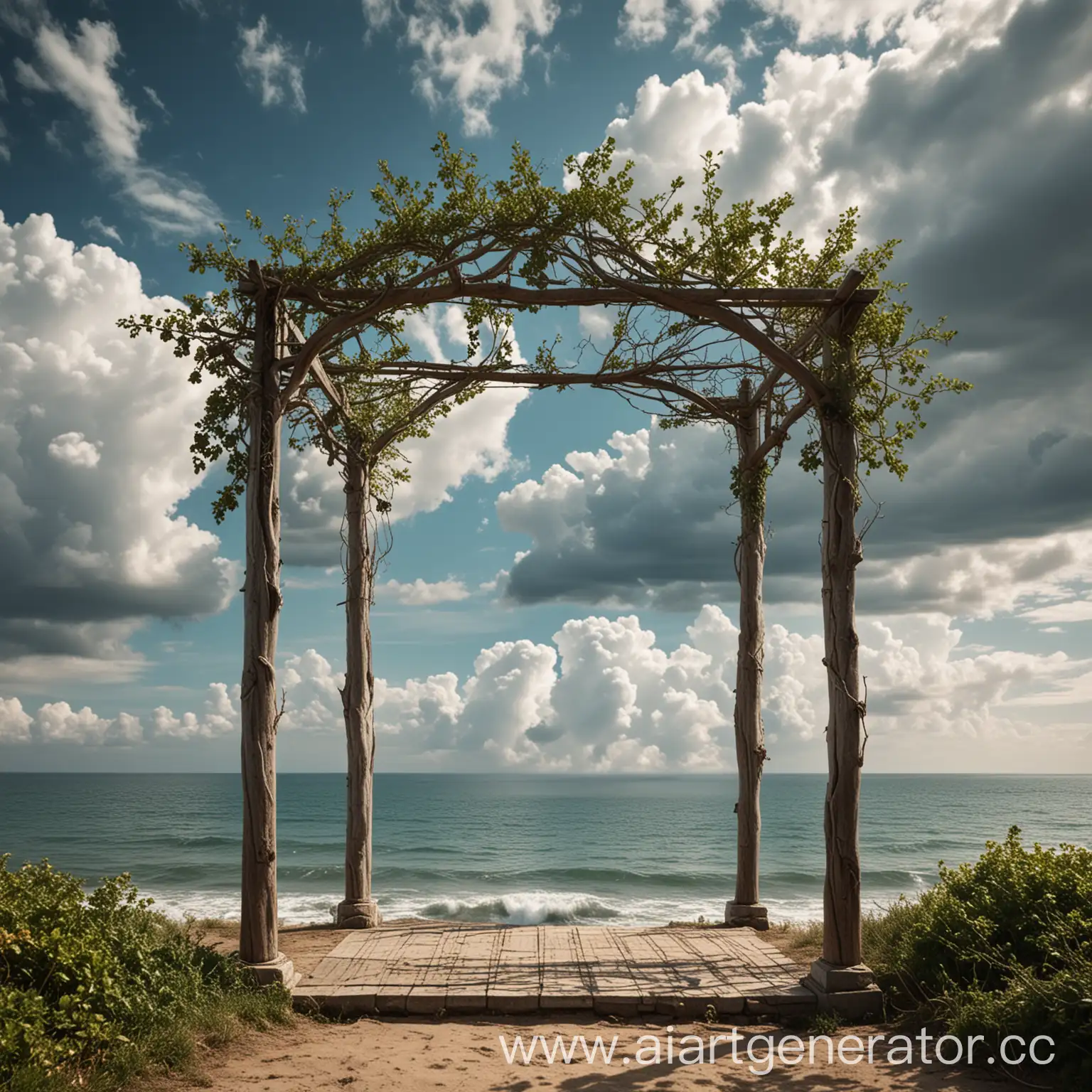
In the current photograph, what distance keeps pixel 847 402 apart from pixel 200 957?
20.3ft

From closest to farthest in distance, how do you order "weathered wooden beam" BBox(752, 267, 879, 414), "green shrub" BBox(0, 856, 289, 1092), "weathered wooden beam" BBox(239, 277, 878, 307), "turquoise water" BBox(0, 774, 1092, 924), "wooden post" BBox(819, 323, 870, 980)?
"green shrub" BBox(0, 856, 289, 1092)
"wooden post" BBox(819, 323, 870, 980)
"weathered wooden beam" BBox(752, 267, 879, 414)
"weathered wooden beam" BBox(239, 277, 878, 307)
"turquoise water" BBox(0, 774, 1092, 924)

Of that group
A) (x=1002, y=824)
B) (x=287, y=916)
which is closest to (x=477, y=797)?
(x=1002, y=824)

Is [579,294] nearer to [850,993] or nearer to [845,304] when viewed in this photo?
[845,304]

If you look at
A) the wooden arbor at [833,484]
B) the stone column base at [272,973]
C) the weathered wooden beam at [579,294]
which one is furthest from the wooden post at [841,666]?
the stone column base at [272,973]

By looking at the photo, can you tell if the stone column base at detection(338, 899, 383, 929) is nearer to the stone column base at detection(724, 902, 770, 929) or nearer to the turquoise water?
the stone column base at detection(724, 902, 770, 929)

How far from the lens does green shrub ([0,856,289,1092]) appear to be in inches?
165

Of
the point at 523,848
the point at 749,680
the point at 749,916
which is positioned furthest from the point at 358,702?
the point at 523,848

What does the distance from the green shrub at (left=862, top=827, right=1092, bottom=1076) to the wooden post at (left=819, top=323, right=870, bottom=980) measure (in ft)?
1.69

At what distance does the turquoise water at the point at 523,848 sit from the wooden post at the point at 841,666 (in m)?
7.53

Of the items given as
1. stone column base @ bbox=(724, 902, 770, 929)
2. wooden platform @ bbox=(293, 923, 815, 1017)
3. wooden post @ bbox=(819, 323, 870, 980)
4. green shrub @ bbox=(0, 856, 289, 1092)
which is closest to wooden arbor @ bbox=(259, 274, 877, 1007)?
wooden post @ bbox=(819, 323, 870, 980)

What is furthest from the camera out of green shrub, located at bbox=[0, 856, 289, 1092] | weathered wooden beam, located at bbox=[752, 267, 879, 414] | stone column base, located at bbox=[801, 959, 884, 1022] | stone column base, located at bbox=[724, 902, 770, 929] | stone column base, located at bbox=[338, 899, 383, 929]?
stone column base, located at bbox=[724, 902, 770, 929]

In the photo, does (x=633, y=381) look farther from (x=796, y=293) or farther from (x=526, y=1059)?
(x=526, y=1059)

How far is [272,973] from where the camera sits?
6.07 metres

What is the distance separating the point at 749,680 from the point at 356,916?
4.70 meters
